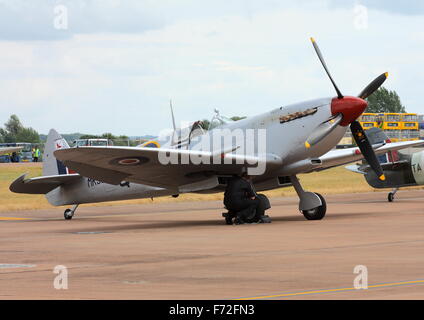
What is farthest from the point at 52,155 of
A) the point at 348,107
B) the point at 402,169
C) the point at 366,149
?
the point at 402,169

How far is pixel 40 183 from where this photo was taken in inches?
882

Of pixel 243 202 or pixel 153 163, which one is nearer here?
pixel 153 163

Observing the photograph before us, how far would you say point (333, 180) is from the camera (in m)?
46.3

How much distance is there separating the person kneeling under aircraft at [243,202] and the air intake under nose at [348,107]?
2.49 m

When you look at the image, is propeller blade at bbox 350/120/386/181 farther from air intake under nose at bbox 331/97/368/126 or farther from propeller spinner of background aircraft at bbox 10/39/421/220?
air intake under nose at bbox 331/97/368/126

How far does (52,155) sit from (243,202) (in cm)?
729

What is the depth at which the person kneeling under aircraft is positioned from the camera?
1811 cm

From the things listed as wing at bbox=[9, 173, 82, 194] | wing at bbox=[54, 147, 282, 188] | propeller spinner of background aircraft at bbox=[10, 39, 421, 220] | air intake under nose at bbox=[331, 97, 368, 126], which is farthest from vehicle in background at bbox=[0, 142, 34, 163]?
air intake under nose at bbox=[331, 97, 368, 126]

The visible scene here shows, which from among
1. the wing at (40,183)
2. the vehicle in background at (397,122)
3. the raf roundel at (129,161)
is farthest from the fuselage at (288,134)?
the vehicle in background at (397,122)

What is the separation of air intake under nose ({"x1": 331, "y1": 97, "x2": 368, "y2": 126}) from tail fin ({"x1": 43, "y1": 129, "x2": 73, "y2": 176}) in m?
8.46

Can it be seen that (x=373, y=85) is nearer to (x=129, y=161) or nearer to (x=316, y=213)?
(x=316, y=213)

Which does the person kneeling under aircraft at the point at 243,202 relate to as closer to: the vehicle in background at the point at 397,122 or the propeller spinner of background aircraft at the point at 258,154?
the propeller spinner of background aircraft at the point at 258,154

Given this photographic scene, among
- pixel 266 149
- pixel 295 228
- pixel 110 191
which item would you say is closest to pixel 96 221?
pixel 110 191

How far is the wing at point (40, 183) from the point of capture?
2202cm
